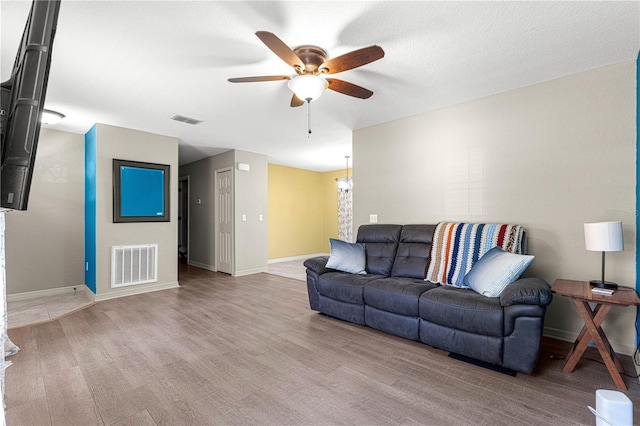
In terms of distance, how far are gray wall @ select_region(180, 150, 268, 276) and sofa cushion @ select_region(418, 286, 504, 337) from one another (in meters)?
4.08

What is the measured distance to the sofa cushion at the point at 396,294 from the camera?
2.62 metres

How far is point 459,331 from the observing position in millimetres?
2348

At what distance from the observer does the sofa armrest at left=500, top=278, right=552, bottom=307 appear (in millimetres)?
2041

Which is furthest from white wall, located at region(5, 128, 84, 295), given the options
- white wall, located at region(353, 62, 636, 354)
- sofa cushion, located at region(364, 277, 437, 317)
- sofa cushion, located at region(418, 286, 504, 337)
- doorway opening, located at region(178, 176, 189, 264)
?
sofa cushion, located at region(418, 286, 504, 337)

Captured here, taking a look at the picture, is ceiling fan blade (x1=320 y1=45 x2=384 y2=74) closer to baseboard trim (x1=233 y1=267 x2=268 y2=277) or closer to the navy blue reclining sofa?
the navy blue reclining sofa

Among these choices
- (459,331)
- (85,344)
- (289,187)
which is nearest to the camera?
(459,331)

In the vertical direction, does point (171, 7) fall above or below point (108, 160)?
above

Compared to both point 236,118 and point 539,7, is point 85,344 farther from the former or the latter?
point 539,7

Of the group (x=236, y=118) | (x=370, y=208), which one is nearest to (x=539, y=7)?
(x=370, y=208)

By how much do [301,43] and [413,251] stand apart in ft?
7.87

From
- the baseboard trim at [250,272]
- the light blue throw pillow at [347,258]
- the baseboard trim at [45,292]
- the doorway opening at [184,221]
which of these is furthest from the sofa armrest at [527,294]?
the doorway opening at [184,221]

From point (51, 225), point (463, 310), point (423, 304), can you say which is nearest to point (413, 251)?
point (423, 304)

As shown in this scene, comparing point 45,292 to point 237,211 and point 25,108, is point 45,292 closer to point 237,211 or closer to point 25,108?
point 237,211

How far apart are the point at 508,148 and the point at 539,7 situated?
4.99ft
